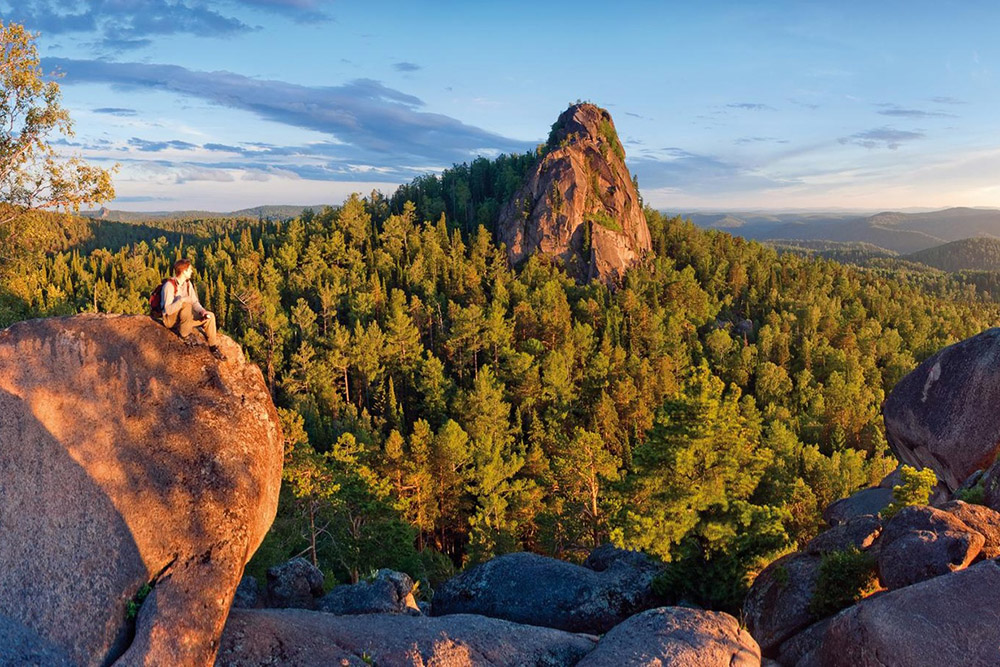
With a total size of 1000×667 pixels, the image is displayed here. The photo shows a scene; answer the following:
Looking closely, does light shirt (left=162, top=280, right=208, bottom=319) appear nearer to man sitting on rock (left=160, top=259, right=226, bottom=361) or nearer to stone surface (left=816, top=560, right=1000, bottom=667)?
man sitting on rock (left=160, top=259, right=226, bottom=361)

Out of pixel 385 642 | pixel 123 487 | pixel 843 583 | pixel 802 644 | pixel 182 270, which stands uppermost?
pixel 182 270

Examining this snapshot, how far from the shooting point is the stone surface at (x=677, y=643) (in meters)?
10.4

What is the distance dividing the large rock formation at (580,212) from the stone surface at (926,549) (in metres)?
108

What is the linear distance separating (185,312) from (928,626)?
14.1 meters

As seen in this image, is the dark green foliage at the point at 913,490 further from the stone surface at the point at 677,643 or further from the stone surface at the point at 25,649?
the stone surface at the point at 25,649

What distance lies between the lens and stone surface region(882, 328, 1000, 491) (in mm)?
16359

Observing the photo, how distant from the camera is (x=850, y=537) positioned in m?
13.9

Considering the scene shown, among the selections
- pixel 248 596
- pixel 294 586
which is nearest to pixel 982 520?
pixel 294 586

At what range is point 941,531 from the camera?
11461 mm

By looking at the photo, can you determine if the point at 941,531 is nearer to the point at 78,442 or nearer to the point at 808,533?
the point at 78,442

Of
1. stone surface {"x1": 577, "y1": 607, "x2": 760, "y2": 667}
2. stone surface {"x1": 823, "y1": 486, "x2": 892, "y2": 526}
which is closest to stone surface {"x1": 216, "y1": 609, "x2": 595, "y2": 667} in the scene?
stone surface {"x1": 577, "y1": 607, "x2": 760, "y2": 667}

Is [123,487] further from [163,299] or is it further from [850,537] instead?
[850,537]

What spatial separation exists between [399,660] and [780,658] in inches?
316

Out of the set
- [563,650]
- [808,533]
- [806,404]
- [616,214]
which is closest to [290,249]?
[616,214]
